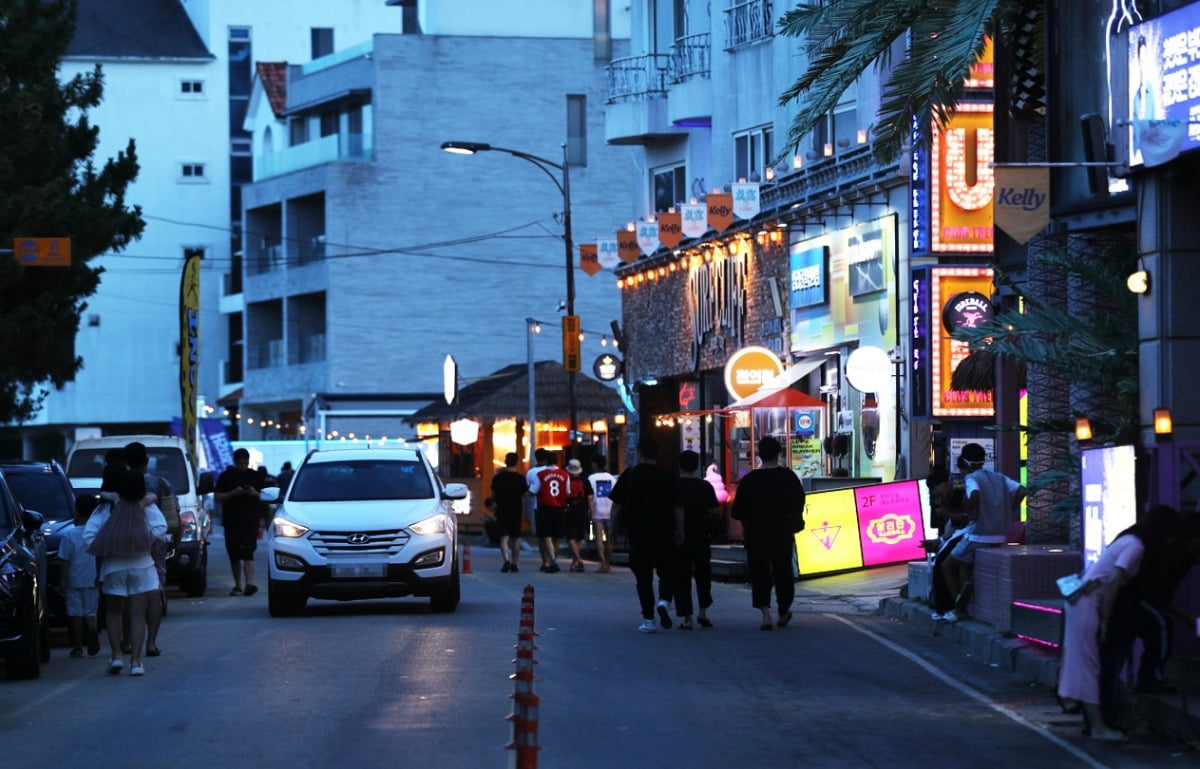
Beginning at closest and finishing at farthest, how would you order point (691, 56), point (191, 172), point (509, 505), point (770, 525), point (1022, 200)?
1. point (1022, 200)
2. point (770, 525)
3. point (509, 505)
4. point (691, 56)
5. point (191, 172)

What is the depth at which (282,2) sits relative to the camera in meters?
86.6

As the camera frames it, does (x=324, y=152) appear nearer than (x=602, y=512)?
No

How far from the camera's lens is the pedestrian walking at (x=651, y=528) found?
65.3 feet

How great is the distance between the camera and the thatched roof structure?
49928mm

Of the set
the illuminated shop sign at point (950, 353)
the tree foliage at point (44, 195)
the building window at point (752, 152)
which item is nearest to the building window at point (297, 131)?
the building window at point (752, 152)

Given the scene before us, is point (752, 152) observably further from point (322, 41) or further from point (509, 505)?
point (322, 41)

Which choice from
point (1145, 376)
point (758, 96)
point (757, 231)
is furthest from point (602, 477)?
point (1145, 376)

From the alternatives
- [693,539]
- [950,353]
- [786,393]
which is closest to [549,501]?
[786,393]

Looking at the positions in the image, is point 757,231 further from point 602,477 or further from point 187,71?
point 187,71

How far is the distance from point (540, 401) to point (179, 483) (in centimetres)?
2326

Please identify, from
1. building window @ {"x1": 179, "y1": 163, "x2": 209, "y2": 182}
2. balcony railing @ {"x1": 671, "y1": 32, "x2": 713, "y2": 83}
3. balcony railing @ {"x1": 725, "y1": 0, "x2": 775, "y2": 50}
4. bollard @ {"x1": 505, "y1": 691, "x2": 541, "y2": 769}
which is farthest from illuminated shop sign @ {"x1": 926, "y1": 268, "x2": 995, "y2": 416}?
building window @ {"x1": 179, "y1": 163, "x2": 209, "y2": 182}

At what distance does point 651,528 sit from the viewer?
19906 millimetres

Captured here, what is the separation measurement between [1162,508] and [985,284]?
17179 millimetres

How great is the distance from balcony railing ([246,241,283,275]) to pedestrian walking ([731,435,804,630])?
5623cm
